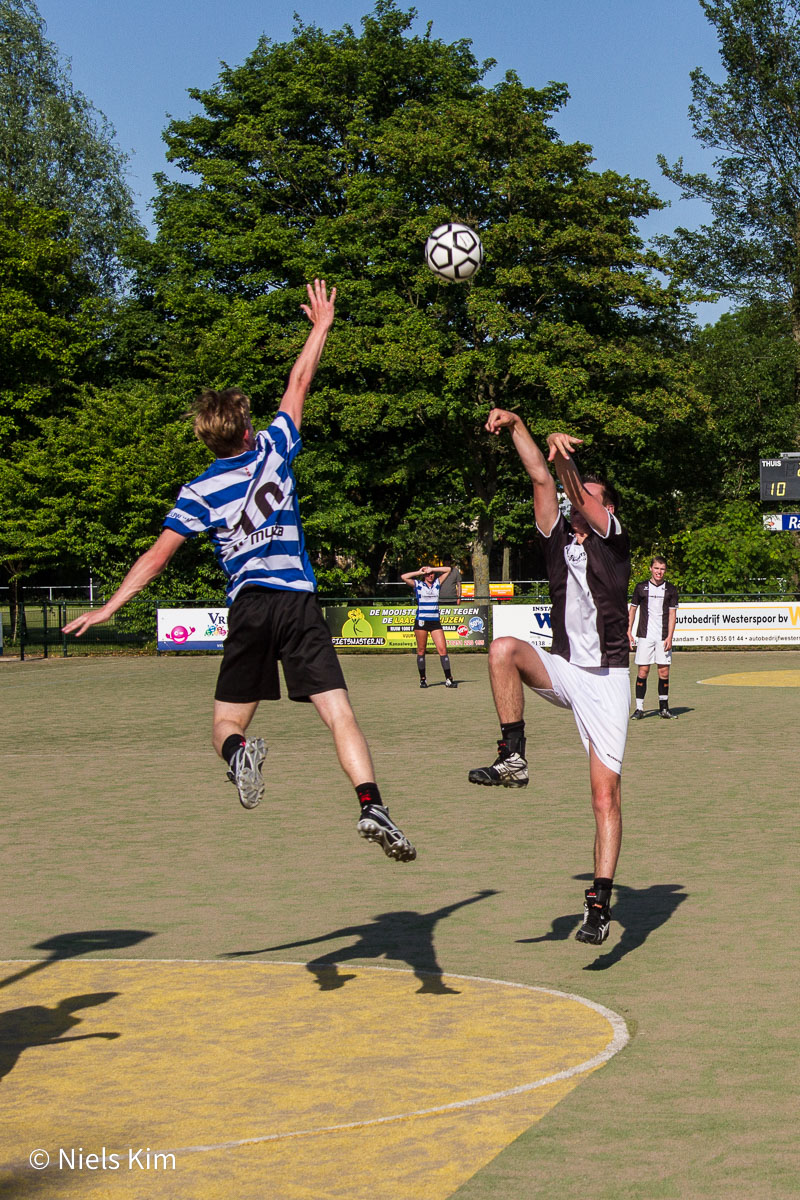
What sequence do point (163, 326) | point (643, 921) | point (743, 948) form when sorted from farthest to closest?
point (163, 326) < point (643, 921) < point (743, 948)

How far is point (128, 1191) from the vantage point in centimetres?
398

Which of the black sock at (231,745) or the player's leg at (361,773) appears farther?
the black sock at (231,745)

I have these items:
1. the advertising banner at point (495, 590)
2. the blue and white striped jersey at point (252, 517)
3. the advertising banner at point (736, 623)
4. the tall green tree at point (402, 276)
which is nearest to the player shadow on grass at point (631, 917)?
the blue and white striped jersey at point (252, 517)

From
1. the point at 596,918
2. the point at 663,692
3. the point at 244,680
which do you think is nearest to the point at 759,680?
the point at 663,692

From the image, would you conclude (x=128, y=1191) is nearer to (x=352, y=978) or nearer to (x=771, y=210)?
(x=352, y=978)

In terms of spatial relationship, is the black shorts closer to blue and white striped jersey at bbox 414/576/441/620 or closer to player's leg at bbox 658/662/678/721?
player's leg at bbox 658/662/678/721

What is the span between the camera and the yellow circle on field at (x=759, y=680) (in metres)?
25.8

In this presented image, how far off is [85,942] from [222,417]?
10.00ft

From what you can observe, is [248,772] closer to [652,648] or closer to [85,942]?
[85,942]

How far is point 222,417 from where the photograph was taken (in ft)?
20.0

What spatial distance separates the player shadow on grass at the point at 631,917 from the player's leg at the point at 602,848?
0.75 feet

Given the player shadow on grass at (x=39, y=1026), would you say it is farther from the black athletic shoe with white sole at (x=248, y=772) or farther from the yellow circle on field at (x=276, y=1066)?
the black athletic shoe with white sole at (x=248, y=772)

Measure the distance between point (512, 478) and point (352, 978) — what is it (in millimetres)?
42574

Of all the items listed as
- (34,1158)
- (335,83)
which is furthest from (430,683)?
(335,83)
